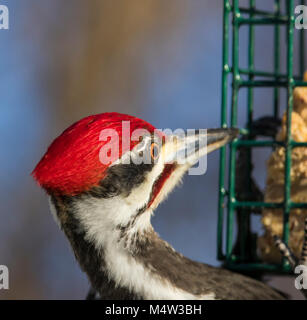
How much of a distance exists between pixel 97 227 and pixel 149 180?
324mm

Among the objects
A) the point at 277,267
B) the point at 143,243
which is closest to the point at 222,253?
the point at 277,267

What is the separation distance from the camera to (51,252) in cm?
612

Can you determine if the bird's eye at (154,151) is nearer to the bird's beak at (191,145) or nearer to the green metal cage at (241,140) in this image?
→ the bird's beak at (191,145)

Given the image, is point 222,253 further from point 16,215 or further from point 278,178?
point 16,215

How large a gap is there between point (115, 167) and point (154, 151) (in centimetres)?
28

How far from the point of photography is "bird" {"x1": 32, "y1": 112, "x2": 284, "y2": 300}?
105 inches

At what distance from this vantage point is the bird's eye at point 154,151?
2982mm

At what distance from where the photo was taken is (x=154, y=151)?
9.89 feet
